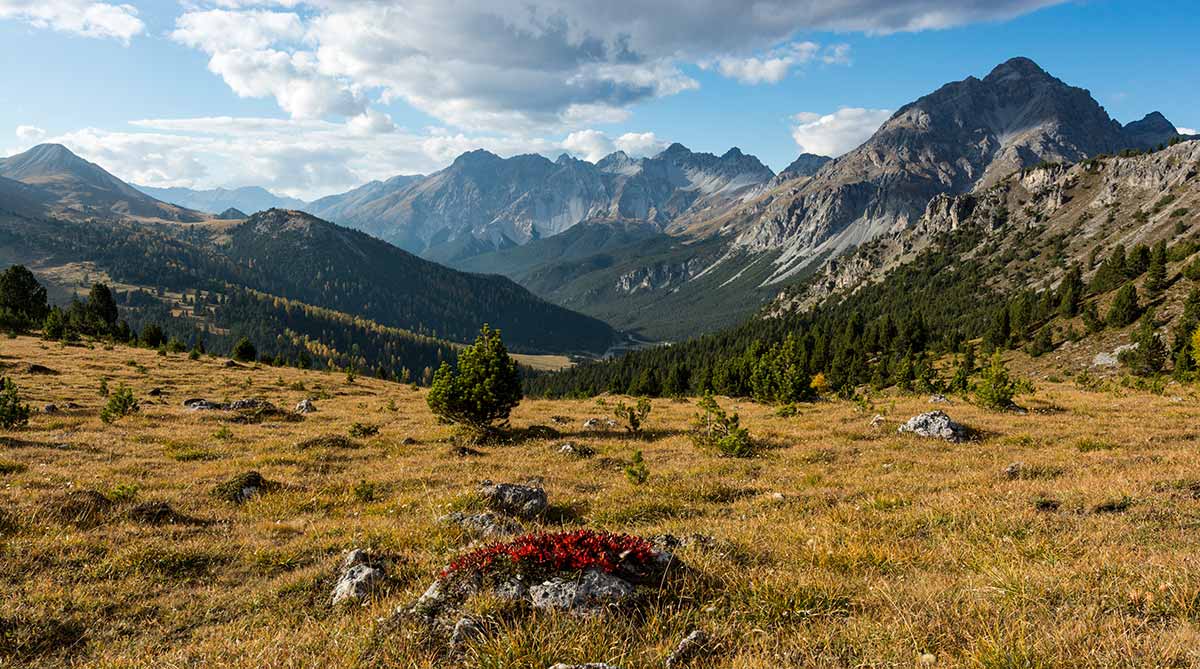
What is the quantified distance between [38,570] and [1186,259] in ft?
501

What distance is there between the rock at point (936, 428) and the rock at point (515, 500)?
17.6 metres

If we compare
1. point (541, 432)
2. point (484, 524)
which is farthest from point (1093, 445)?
point (541, 432)

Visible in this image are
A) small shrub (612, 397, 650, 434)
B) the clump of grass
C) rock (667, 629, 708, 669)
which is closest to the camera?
rock (667, 629, 708, 669)

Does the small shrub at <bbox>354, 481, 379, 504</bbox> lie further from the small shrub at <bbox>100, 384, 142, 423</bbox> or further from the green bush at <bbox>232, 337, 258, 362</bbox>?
the green bush at <bbox>232, 337, 258, 362</bbox>

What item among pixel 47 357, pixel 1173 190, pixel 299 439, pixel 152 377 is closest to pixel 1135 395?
pixel 299 439

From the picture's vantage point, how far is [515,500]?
13.4 meters

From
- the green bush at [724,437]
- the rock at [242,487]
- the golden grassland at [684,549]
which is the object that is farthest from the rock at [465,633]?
the green bush at [724,437]

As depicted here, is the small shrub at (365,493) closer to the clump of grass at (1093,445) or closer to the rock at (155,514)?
the rock at (155,514)

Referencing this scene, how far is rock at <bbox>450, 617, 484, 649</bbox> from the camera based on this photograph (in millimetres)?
5484

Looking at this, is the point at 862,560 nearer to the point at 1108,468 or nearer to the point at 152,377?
the point at 1108,468

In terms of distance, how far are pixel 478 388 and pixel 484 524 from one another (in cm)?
1362

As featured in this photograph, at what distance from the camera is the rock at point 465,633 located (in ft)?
18.0

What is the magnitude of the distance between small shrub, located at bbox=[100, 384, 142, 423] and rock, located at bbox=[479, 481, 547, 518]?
22981 mm

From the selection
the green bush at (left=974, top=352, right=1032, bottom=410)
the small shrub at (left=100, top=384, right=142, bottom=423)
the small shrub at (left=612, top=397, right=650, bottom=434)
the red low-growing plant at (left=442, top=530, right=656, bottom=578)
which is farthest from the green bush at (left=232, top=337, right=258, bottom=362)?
the green bush at (left=974, top=352, right=1032, bottom=410)
